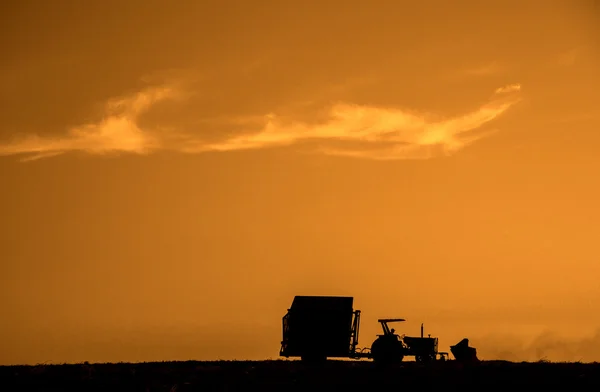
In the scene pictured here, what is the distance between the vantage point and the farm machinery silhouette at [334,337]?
145 ft

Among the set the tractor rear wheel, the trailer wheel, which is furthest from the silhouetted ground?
the trailer wheel

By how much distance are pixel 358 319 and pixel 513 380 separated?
1196cm

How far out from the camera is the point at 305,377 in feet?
116

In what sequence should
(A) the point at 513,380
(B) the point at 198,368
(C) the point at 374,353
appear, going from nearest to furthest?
(A) the point at 513,380 → (B) the point at 198,368 → (C) the point at 374,353

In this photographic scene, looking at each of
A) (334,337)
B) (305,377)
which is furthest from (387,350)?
(305,377)

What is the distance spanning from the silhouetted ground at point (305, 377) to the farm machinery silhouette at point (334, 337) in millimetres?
4002

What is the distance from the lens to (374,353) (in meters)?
43.6

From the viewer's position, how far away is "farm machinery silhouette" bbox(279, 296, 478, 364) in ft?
145

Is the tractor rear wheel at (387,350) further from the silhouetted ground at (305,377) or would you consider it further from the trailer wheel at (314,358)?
the silhouetted ground at (305,377)

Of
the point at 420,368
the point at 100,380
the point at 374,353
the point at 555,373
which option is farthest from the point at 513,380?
the point at 100,380

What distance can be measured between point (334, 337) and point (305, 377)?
29.5 ft

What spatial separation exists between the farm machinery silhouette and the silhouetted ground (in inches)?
158

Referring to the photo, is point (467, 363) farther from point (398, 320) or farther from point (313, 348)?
point (313, 348)

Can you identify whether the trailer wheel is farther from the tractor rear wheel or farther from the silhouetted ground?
the silhouetted ground
